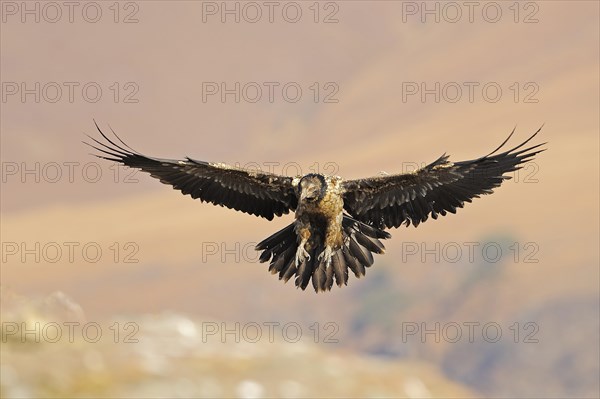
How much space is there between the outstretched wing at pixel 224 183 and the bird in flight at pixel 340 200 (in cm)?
1

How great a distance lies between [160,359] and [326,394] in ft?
8.21

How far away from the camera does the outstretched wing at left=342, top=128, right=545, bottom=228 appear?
1465 cm

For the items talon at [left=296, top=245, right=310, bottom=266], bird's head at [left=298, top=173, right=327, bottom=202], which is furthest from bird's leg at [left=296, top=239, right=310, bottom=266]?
bird's head at [left=298, top=173, right=327, bottom=202]

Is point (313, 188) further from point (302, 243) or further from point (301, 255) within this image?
point (301, 255)

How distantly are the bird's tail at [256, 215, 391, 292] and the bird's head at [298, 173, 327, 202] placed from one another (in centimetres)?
77

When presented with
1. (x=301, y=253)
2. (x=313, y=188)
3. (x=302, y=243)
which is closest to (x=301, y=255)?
(x=301, y=253)

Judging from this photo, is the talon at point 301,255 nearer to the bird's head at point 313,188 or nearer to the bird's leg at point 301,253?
the bird's leg at point 301,253

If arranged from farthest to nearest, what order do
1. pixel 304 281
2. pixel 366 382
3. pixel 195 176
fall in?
1. pixel 366 382
2. pixel 195 176
3. pixel 304 281

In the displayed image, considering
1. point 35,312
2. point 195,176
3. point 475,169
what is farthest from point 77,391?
point 475,169

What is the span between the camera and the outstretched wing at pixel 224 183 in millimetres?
15250

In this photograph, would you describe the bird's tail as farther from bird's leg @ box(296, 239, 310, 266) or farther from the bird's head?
Result: the bird's head

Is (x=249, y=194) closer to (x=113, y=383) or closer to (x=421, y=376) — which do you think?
(x=113, y=383)

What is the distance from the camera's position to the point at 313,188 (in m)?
14.2

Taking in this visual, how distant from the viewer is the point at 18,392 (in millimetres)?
14695
